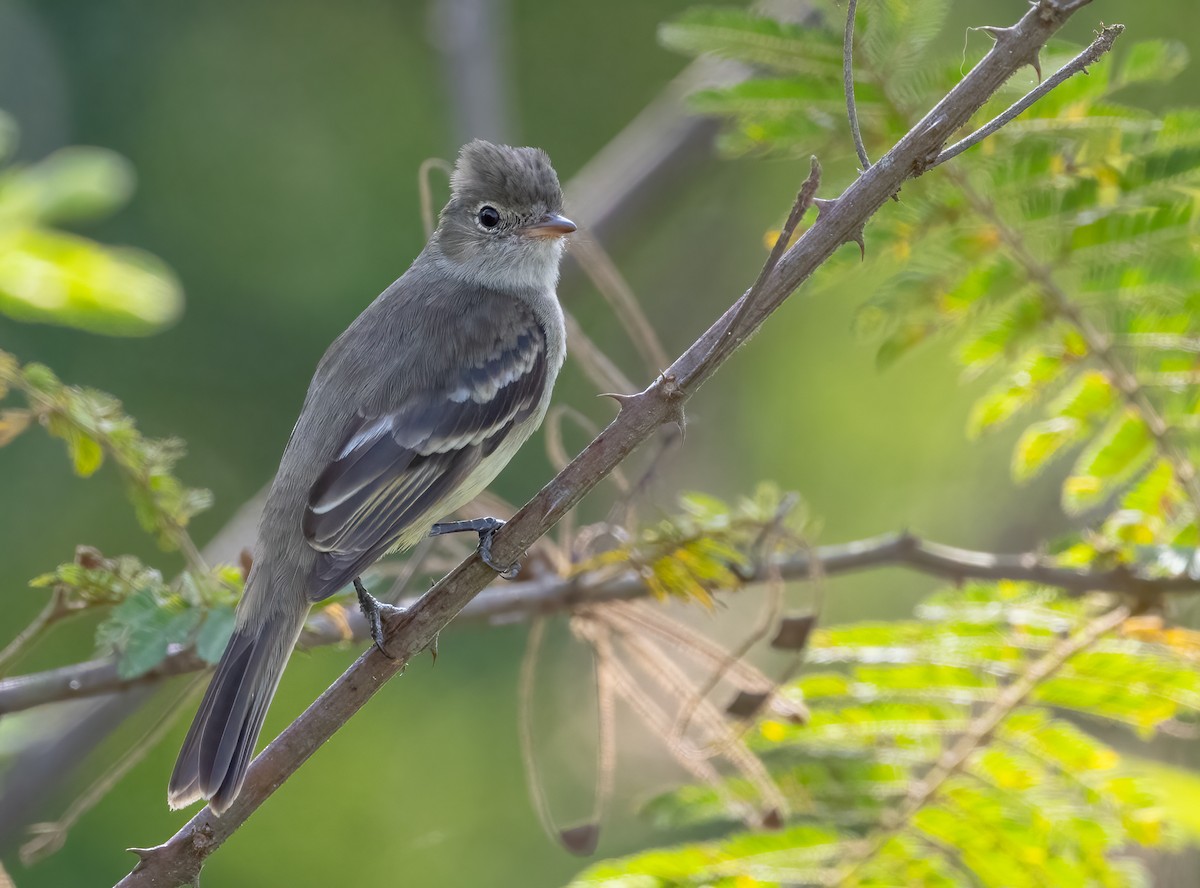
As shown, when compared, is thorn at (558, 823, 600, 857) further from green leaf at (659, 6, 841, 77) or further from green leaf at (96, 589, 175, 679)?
green leaf at (659, 6, 841, 77)

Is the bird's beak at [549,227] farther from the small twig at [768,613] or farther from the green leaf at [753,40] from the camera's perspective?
the small twig at [768,613]

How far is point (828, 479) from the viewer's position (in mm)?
7371

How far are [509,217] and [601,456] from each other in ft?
6.36

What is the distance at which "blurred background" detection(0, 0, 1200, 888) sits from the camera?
654 centimetres

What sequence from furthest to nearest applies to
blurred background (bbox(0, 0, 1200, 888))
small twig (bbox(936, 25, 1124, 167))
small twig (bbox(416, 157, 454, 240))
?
blurred background (bbox(0, 0, 1200, 888)) → small twig (bbox(416, 157, 454, 240)) → small twig (bbox(936, 25, 1124, 167))

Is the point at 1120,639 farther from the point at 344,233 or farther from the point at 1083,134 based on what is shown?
the point at 344,233

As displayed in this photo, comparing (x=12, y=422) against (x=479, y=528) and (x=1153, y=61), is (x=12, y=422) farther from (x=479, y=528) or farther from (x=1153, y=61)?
(x=1153, y=61)

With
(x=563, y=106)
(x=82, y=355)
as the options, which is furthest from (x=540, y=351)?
(x=563, y=106)

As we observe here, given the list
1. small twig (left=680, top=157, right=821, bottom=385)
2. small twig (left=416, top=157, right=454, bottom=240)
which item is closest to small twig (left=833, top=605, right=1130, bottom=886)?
small twig (left=680, top=157, right=821, bottom=385)

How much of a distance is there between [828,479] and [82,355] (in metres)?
4.08

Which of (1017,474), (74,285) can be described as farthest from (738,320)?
(1017,474)

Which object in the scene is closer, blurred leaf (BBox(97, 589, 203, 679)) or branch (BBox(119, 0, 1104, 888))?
branch (BBox(119, 0, 1104, 888))

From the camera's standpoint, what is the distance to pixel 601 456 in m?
2.33

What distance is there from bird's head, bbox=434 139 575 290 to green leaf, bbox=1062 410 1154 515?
5.35 feet
